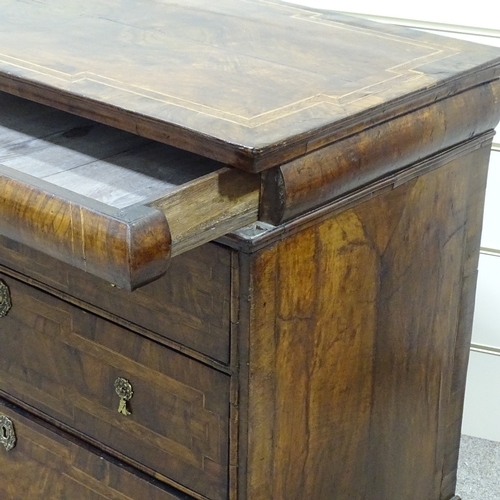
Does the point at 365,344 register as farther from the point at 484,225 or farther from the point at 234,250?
the point at 484,225

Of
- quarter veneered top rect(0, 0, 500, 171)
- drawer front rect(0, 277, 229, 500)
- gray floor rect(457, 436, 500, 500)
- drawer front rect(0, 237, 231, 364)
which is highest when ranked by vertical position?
quarter veneered top rect(0, 0, 500, 171)

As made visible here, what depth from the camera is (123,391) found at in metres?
1.12

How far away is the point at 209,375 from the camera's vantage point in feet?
3.36

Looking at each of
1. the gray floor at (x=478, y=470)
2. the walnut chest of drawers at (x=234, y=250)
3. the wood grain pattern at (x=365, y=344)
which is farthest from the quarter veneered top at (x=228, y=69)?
the gray floor at (x=478, y=470)

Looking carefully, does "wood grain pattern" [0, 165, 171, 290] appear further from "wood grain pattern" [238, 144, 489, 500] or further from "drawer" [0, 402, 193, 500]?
"drawer" [0, 402, 193, 500]

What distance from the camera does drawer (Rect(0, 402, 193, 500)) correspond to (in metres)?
1.18

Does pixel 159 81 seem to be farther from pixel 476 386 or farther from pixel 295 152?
pixel 476 386

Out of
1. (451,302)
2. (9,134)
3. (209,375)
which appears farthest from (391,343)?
(9,134)

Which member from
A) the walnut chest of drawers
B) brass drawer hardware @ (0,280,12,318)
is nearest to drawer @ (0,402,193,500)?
the walnut chest of drawers

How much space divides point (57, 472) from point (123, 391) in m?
0.23

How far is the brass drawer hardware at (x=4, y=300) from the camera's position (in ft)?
3.98

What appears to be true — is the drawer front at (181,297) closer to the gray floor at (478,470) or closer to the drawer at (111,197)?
the drawer at (111,197)

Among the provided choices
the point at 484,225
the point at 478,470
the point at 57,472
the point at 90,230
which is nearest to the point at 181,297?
the point at 90,230

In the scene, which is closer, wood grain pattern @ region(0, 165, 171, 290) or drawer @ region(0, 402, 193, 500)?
wood grain pattern @ region(0, 165, 171, 290)
